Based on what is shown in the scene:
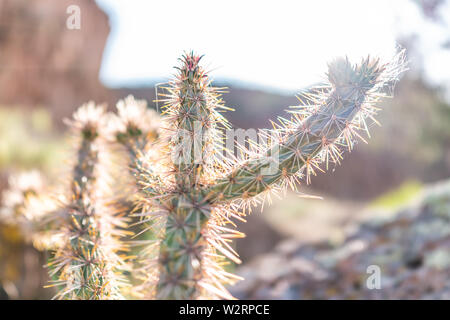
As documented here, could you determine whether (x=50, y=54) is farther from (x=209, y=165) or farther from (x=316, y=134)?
(x=316, y=134)

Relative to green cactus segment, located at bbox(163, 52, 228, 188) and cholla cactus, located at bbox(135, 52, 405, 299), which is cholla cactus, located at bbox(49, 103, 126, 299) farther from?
green cactus segment, located at bbox(163, 52, 228, 188)

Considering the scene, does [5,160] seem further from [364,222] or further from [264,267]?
[364,222]

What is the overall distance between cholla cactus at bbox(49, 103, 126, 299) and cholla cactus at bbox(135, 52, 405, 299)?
376 millimetres

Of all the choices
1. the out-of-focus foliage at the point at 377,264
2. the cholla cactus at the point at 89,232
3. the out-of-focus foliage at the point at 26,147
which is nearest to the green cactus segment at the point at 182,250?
the cholla cactus at the point at 89,232

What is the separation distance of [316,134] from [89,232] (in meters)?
1.26

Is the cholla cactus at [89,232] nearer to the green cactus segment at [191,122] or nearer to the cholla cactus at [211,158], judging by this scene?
the cholla cactus at [211,158]

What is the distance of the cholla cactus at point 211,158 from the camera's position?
1.43 m

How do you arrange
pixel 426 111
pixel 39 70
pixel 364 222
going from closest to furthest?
1. pixel 364 222
2. pixel 426 111
3. pixel 39 70

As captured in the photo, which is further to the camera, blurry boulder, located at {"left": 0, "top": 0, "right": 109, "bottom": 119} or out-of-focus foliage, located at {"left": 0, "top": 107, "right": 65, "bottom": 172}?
blurry boulder, located at {"left": 0, "top": 0, "right": 109, "bottom": 119}

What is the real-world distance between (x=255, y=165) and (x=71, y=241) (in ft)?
3.59

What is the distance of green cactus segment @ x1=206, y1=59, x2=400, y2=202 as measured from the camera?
1416 mm

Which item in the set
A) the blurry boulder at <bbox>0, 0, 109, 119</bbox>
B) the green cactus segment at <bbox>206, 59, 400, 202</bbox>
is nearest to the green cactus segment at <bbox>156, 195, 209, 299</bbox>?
the green cactus segment at <bbox>206, 59, 400, 202</bbox>
